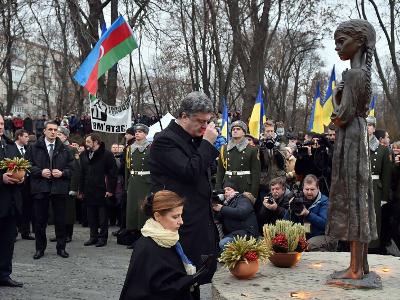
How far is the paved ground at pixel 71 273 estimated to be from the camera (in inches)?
266

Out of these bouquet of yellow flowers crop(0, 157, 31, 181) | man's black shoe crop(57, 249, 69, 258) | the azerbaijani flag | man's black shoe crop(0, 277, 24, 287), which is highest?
the azerbaijani flag

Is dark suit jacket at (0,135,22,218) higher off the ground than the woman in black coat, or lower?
higher

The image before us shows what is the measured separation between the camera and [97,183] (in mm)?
10352

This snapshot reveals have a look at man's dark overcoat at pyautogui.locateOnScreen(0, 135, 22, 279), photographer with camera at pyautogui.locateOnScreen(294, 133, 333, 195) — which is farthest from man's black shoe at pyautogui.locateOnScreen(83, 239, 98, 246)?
photographer with camera at pyautogui.locateOnScreen(294, 133, 333, 195)

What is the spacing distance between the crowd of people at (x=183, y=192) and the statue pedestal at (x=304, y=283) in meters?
0.42

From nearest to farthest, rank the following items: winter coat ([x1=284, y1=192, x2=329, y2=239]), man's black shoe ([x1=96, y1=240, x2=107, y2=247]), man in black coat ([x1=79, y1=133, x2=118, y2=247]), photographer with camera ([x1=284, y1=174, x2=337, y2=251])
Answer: photographer with camera ([x1=284, y1=174, x2=337, y2=251])
winter coat ([x1=284, y1=192, x2=329, y2=239])
man's black shoe ([x1=96, y1=240, x2=107, y2=247])
man in black coat ([x1=79, y1=133, x2=118, y2=247])

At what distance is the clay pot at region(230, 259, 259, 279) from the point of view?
473cm

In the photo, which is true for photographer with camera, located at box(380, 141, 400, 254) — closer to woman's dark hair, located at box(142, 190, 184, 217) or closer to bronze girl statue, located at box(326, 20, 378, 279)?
bronze girl statue, located at box(326, 20, 378, 279)

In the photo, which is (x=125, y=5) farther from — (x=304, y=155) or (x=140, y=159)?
(x=304, y=155)

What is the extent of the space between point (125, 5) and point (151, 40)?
1.62 meters

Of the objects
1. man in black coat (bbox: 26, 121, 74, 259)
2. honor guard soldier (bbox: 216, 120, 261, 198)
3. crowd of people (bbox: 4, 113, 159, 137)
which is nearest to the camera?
man in black coat (bbox: 26, 121, 74, 259)

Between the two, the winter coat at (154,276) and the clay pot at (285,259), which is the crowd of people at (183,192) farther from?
the clay pot at (285,259)

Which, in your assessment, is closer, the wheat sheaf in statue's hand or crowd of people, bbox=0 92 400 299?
crowd of people, bbox=0 92 400 299

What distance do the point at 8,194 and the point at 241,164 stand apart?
3.80 metres
